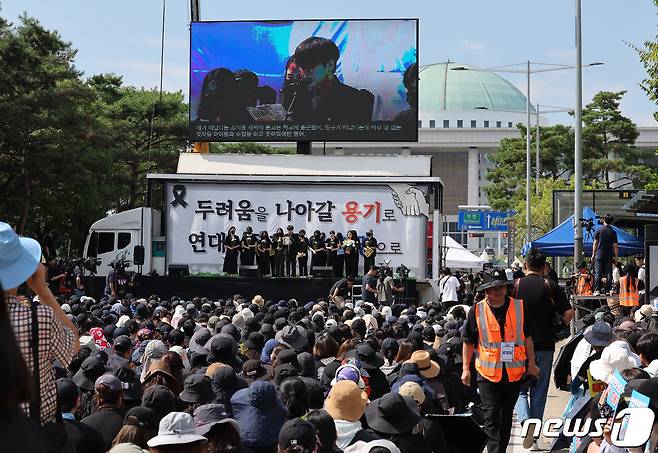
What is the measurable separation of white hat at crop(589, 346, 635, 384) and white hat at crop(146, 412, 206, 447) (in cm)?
269

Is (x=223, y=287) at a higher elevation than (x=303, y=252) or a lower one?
lower

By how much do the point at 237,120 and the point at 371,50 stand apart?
463cm

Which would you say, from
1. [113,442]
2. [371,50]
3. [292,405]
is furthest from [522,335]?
[371,50]

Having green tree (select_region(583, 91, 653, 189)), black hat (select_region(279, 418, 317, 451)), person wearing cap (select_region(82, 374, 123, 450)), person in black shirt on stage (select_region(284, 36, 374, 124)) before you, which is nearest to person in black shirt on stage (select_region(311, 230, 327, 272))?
person in black shirt on stage (select_region(284, 36, 374, 124))

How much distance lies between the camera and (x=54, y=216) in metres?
46.1

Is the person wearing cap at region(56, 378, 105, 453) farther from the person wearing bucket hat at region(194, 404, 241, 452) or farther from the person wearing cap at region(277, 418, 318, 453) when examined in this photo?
the person wearing cap at region(277, 418, 318, 453)

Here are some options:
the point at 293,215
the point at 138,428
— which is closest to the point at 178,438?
the point at 138,428


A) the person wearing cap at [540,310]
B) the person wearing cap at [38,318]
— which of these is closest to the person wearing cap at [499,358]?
the person wearing cap at [540,310]

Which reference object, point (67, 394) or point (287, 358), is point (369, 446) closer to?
point (67, 394)

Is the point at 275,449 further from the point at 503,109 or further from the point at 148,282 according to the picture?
the point at 503,109

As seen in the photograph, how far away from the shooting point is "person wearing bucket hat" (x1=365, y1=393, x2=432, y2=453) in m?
6.95

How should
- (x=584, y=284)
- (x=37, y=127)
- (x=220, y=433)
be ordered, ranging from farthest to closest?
(x=37, y=127), (x=584, y=284), (x=220, y=433)

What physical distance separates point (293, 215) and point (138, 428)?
26047mm

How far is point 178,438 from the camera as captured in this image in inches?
217
